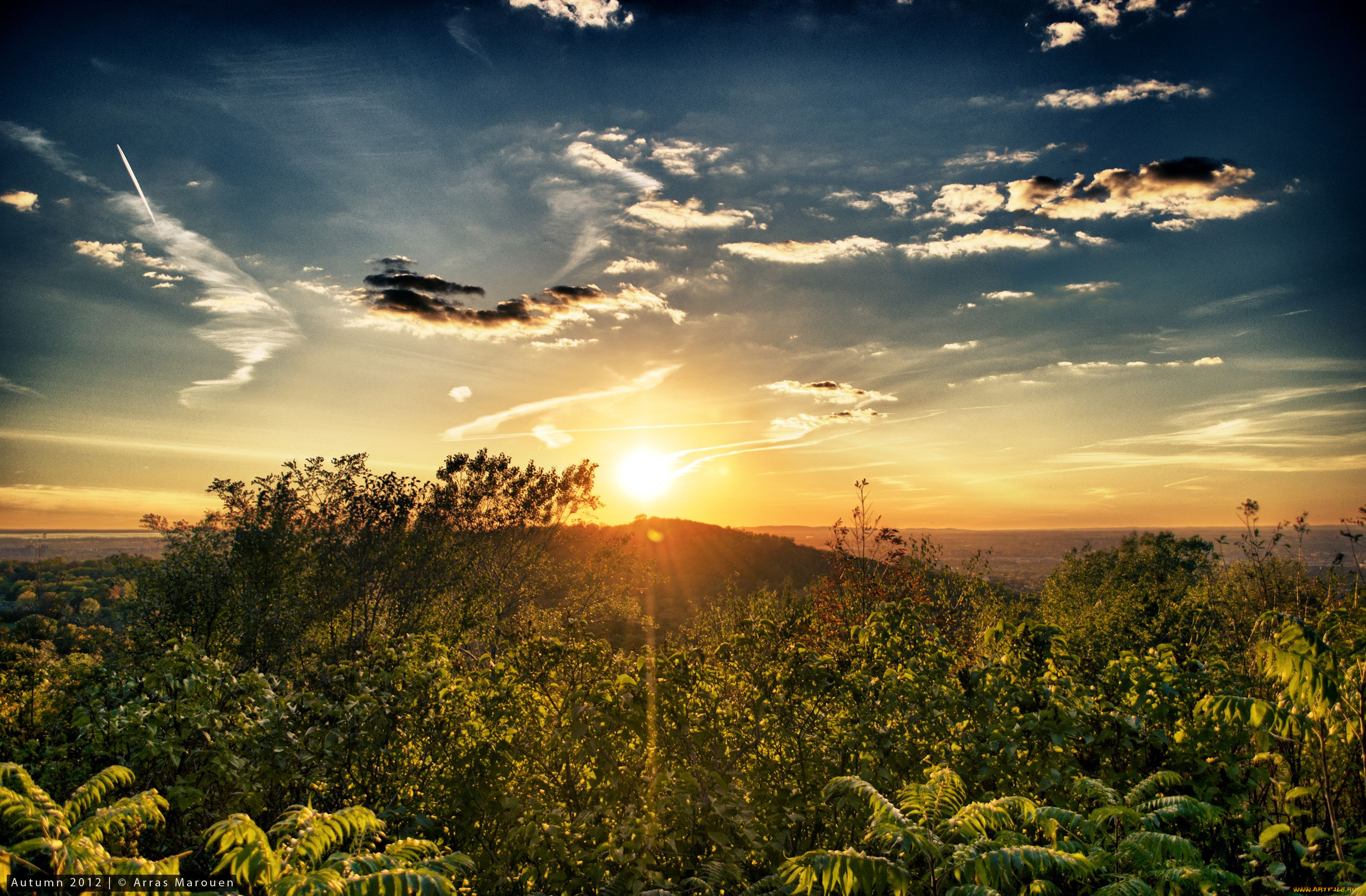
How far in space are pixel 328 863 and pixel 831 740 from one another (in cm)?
395

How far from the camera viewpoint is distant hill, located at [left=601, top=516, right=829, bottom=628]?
59719mm

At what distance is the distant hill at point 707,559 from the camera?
59719 mm

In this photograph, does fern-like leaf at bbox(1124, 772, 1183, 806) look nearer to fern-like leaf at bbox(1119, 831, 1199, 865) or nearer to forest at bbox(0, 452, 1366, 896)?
forest at bbox(0, 452, 1366, 896)

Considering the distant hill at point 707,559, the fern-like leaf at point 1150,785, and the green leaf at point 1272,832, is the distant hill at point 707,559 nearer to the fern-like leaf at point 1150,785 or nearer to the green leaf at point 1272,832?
Result: the fern-like leaf at point 1150,785

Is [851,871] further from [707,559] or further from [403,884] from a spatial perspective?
[707,559]

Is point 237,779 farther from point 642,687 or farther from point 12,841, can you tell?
point 642,687

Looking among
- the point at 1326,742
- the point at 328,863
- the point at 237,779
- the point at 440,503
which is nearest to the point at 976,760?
the point at 1326,742

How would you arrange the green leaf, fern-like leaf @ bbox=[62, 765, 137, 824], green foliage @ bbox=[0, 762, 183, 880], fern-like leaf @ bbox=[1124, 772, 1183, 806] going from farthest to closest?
fern-like leaf @ bbox=[1124, 772, 1183, 806] → the green leaf → fern-like leaf @ bbox=[62, 765, 137, 824] → green foliage @ bbox=[0, 762, 183, 880]

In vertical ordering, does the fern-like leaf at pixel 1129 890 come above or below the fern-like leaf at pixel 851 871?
below

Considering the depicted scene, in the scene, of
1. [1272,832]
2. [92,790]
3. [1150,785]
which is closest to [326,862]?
[92,790]

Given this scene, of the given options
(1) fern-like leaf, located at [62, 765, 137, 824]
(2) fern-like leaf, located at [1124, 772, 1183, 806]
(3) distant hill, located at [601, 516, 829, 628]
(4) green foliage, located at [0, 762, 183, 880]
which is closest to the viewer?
(4) green foliage, located at [0, 762, 183, 880]

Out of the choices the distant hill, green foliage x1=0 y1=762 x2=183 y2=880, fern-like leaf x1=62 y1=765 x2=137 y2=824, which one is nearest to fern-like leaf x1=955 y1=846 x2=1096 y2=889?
green foliage x1=0 y1=762 x2=183 y2=880

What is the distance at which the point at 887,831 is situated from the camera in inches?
114

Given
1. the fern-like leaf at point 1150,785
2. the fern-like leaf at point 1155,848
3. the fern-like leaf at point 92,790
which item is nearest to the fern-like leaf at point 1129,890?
the fern-like leaf at point 1155,848
